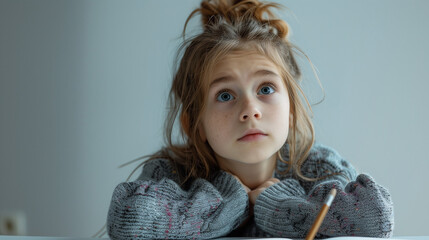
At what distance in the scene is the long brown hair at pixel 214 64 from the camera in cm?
90

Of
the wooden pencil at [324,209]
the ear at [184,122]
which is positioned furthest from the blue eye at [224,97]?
the wooden pencil at [324,209]

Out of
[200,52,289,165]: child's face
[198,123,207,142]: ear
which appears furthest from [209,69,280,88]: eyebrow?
[198,123,207,142]: ear

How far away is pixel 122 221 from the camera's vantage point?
0.73 meters

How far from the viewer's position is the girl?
734mm

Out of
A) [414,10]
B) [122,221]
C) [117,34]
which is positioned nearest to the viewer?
[122,221]

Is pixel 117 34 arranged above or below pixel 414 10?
below

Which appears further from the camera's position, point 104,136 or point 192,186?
point 104,136

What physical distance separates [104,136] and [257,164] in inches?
25.8

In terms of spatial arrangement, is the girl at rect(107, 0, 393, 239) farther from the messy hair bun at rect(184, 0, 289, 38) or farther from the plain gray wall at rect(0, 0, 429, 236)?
the plain gray wall at rect(0, 0, 429, 236)

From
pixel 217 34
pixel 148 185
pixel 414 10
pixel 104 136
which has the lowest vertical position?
pixel 104 136

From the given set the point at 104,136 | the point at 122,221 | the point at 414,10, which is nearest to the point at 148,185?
the point at 122,221

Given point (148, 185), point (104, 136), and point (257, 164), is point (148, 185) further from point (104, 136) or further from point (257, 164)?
point (104, 136)

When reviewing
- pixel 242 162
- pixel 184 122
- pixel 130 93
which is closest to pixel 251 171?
pixel 242 162

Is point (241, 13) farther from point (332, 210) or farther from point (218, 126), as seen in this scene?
point (332, 210)
